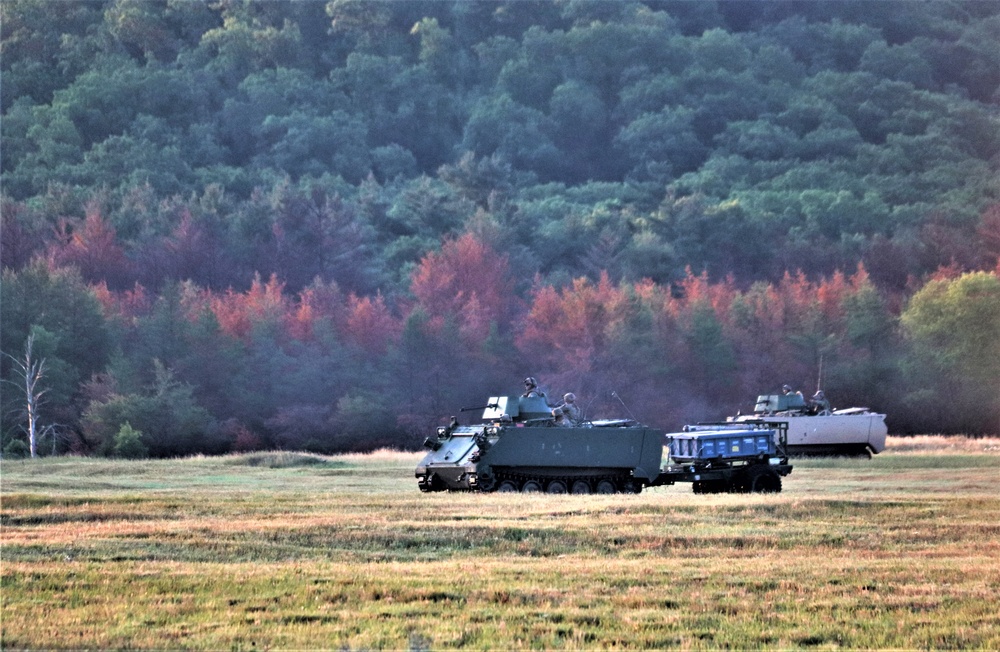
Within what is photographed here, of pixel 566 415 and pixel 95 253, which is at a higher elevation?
pixel 95 253

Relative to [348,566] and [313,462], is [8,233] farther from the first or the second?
[348,566]

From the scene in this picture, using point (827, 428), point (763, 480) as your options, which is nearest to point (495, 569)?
point (763, 480)

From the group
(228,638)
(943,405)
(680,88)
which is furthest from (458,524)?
(680,88)

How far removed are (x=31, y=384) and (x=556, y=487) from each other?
26.2 metres

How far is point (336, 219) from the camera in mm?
84250

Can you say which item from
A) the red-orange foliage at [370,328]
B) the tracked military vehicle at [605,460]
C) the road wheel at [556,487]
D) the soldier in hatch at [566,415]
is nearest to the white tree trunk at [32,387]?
the red-orange foliage at [370,328]

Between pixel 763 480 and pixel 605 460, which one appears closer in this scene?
pixel 763 480

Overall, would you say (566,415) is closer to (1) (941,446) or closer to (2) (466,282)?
(1) (941,446)

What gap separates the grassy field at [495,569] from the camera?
47.6 ft

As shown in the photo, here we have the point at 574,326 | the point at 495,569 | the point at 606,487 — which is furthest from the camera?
the point at 574,326

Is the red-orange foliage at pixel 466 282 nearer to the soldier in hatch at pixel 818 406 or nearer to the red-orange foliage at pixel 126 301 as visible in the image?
the red-orange foliage at pixel 126 301

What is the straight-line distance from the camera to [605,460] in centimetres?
3095

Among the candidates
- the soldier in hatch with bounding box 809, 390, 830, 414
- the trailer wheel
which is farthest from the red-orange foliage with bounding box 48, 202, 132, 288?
the trailer wheel

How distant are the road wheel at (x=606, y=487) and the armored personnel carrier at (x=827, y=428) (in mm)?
12118
